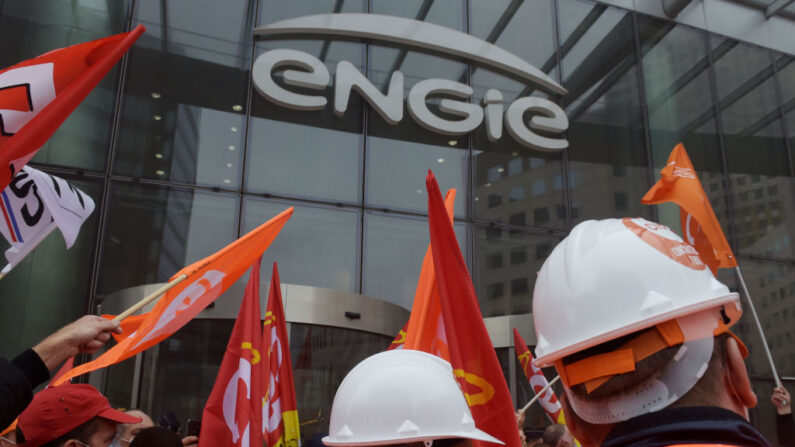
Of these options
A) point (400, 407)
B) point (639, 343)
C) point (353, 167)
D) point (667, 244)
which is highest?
point (353, 167)

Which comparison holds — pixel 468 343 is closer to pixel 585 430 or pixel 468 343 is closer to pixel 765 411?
pixel 585 430

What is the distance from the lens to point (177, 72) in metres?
11.8

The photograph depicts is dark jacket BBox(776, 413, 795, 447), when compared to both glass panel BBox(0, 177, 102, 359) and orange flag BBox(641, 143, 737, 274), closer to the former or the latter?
orange flag BBox(641, 143, 737, 274)

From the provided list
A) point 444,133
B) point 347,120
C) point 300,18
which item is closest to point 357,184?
point 347,120

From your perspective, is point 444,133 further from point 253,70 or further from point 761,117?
point 761,117

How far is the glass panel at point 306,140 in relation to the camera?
11883 millimetres

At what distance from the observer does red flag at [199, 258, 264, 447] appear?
16.1ft

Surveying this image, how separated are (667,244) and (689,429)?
1.55 ft

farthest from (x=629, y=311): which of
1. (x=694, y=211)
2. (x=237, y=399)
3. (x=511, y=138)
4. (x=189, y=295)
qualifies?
(x=511, y=138)

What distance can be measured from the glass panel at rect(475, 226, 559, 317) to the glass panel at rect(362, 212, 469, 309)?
51 cm

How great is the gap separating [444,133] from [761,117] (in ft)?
28.6

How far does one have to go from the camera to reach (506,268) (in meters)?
12.8

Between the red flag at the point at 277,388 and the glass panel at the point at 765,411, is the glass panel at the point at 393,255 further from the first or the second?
the glass panel at the point at 765,411

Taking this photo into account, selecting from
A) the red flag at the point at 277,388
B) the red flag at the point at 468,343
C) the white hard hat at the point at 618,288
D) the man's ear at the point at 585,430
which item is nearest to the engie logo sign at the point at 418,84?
the red flag at the point at 277,388
